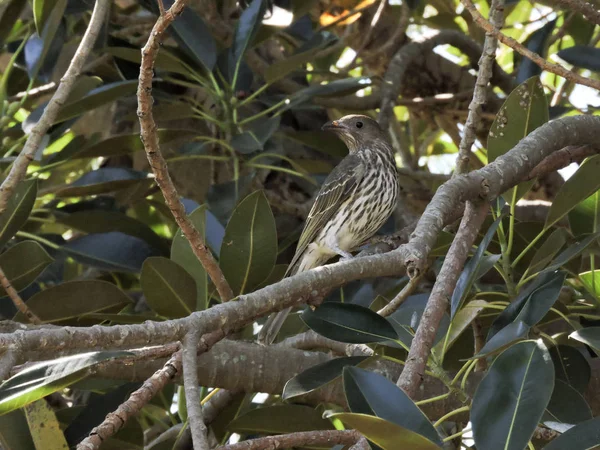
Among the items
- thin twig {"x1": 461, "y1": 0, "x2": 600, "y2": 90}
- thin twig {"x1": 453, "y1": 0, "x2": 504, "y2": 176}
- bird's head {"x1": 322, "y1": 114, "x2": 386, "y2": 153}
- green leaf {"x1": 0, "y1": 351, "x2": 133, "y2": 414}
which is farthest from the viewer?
bird's head {"x1": 322, "y1": 114, "x2": 386, "y2": 153}

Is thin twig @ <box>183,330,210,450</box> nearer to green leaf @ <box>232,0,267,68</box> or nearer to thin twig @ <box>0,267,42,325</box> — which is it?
thin twig @ <box>0,267,42,325</box>

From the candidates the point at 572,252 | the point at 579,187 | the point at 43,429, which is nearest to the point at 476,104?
the point at 579,187

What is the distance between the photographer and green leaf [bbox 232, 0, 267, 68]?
11.7 feet

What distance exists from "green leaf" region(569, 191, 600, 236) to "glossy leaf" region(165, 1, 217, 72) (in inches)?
60.2

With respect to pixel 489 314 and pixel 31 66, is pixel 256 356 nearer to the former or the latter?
pixel 489 314

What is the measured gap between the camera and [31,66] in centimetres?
341

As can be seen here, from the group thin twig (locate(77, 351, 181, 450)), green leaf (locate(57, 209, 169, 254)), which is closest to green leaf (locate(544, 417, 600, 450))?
thin twig (locate(77, 351, 181, 450))

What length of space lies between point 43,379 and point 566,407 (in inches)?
47.4

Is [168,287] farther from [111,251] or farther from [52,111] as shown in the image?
[111,251]

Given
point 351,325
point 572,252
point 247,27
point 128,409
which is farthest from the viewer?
point 247,27

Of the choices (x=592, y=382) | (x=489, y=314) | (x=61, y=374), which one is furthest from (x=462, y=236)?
(x=61, y=374)

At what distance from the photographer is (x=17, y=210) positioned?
2.82 metres

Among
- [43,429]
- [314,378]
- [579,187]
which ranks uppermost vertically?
[579,187]

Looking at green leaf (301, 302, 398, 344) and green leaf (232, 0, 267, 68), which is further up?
green leaf (232, 0, 267, 68)
